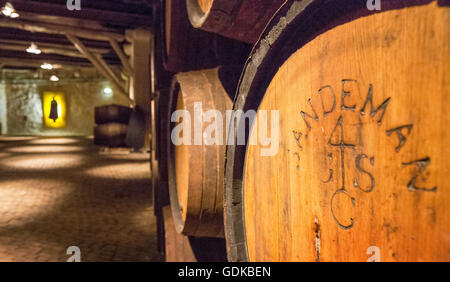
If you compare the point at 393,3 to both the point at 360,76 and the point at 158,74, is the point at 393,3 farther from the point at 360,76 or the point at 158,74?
the point at 158,74

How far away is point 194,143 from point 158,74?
1485mm

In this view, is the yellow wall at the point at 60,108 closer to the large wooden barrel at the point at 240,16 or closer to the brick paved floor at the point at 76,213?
the brick paved floor at the point at 76,213

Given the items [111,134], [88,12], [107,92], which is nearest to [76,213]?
[88,12]

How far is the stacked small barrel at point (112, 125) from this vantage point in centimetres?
1047

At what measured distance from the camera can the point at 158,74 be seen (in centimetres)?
263

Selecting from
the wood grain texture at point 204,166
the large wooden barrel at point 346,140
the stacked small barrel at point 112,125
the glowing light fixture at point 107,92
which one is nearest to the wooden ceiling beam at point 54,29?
the stacked small barrel at point 112,125

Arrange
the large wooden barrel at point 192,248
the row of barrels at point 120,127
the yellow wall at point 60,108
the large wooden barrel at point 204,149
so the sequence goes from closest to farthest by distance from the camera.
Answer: the large wooden barrel at point 204,149 < the large wooden barrel at point 192,248 < the row of barrels at point 120,127 < the yellow wall at point 60,108

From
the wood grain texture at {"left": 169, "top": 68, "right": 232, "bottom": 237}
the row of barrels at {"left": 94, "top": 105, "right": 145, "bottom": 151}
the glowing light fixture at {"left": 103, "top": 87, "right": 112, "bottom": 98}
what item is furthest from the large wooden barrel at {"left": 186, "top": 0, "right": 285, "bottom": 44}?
the glowing light fixture at {"left": 103, "top": 87, "right": 112, "bottom": 98}

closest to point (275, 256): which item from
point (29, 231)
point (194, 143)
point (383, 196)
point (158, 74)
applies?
point (383, 196)

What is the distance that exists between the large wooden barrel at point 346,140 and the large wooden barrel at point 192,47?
2.67ft

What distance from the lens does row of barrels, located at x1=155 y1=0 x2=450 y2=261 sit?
48 cm

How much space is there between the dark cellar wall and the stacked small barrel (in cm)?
924

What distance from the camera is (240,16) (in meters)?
0.95

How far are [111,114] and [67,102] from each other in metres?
11.3
